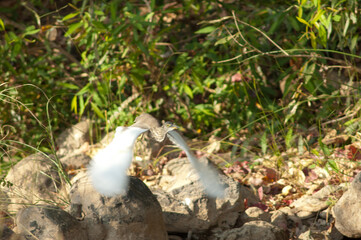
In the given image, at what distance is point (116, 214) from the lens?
177 cm

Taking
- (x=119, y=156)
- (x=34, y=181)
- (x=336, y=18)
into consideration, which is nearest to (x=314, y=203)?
(x=336, y=18)

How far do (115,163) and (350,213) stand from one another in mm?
995

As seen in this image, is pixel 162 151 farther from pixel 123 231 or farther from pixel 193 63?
pixel 123 231

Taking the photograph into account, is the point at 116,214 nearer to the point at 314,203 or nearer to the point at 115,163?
the point at 115,163

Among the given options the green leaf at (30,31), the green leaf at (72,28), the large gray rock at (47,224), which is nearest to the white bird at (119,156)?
the large gray rock at (47,224)

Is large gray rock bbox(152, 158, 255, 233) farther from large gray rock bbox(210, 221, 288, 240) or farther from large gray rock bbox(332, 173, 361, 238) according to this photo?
large gray rock bbox(332, 173, 361, 238)

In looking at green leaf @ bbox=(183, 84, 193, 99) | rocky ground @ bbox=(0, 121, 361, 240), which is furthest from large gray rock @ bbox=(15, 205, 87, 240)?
green leaf @ bbox=(183, 84, 193, 99)

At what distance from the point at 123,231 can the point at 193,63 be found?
159cm

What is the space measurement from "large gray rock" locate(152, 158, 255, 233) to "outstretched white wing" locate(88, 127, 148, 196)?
1.31ft

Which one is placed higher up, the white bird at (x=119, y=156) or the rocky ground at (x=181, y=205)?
the white bird at (x=119, y=156)

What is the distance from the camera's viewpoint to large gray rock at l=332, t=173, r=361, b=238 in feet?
6.29

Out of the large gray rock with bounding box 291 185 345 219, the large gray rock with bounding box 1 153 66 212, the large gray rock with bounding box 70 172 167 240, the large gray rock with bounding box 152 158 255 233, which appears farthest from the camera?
the large gray rock with bounding box 1 153 66 212

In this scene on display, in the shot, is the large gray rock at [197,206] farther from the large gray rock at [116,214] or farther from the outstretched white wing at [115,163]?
the outstretched white wing at [115,163]

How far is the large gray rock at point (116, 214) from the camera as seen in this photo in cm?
177
